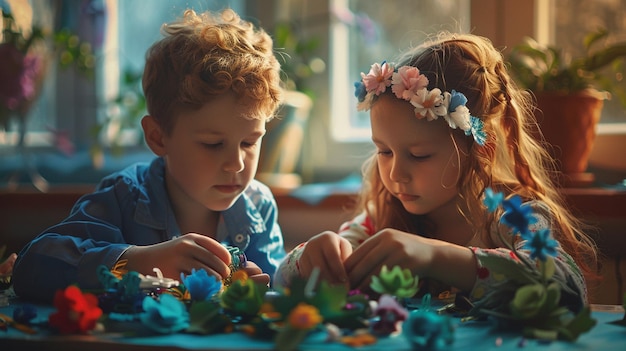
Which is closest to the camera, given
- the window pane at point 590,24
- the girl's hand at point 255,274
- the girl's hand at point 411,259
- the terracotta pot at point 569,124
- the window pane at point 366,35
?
the girl's hand at point 411,259

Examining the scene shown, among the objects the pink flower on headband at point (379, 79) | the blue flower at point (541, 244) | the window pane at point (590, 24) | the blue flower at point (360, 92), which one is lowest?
the blue flower at point (541, 244)

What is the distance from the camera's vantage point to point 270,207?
4.46 ft

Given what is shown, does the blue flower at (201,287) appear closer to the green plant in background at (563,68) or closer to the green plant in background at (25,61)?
the green plant in background at (563,68)

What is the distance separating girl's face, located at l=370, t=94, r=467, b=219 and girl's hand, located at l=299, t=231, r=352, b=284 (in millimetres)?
185

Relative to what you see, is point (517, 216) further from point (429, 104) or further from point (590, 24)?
point (590, 24)

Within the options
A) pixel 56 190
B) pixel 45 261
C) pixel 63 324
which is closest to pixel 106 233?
pixel 45 261

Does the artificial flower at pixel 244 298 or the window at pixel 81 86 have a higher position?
the window at pixel 81 86

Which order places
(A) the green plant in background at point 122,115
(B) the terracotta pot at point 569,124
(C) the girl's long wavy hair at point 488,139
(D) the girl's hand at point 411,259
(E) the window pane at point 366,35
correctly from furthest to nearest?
(A) the green plant in background at point 122,115 < (E) the window pane at point 366,35 < (B) the terracotta pot at point 569,124 < (C) the girl's long wavy hair at point 488,139 < (D) the girl's hand at point 411,259

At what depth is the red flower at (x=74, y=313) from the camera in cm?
73

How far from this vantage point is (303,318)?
67 cm

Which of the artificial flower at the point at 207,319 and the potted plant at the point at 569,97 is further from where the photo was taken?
the potted plant at the point at 569,97

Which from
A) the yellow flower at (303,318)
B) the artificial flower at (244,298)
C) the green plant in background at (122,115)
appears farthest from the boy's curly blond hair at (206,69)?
the green plant in background at (122,115)

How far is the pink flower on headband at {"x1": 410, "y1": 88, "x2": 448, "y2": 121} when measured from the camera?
41.8 inches

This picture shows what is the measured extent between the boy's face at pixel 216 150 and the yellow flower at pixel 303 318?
1.61 feet
